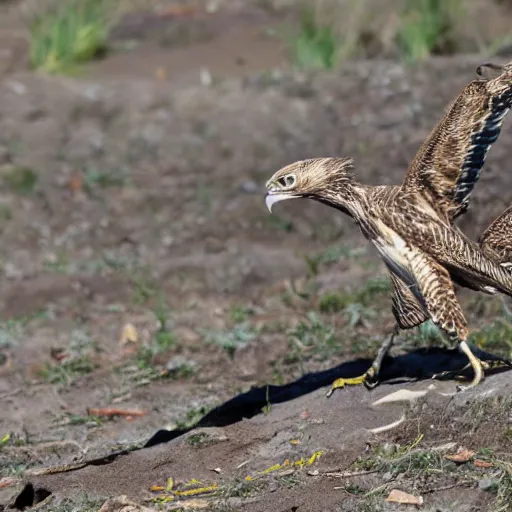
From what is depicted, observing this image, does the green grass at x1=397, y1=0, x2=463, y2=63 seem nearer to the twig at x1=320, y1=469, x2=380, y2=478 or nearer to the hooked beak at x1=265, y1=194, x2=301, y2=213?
the hooked beak at x1=265, y1=194, x2=301, y2=213

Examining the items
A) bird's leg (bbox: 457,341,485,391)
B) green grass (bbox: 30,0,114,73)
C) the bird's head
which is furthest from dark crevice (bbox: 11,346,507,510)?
green grass (bbox: 30,0,114,73)

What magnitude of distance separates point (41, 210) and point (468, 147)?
4.76m

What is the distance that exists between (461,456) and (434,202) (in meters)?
1.11

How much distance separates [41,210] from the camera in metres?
8.63

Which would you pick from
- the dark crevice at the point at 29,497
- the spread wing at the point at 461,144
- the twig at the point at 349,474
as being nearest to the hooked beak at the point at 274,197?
the spread wing at the point at 461,144

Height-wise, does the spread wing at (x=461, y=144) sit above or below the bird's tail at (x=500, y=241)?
above

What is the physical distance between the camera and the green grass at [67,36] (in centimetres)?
1012

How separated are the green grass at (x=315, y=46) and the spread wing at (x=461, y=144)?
17.1 feet

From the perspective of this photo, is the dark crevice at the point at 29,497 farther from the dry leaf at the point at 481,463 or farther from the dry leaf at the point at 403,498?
the dry leaf at the point at 481,463

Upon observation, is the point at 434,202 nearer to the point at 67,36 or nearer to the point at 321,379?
the point at 321,379

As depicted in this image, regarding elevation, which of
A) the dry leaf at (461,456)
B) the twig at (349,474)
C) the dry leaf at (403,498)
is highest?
the dry leaf at (461,456)

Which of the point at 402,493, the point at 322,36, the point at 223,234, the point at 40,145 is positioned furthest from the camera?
the point at 322,36

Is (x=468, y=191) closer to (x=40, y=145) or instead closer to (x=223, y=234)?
(x=223, y=234)

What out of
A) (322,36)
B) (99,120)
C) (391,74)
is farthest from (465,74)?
(99,120)
